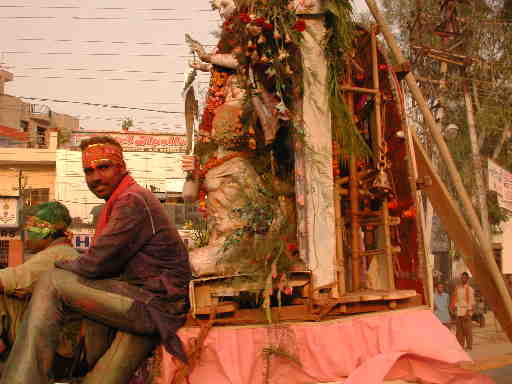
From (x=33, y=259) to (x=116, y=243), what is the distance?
2.83 feet

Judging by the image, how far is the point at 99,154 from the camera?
9.48ft

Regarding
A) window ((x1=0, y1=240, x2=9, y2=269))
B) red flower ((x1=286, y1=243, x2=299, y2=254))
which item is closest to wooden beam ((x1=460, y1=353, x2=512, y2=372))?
red flower ((x1=286, y1=243, x2=299, y2=254))

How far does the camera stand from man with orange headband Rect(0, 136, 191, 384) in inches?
98.1

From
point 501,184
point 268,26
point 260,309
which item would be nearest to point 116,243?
point 260,309

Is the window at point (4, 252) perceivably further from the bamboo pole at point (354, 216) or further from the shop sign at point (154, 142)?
the bamboo pole at point (354, 216)

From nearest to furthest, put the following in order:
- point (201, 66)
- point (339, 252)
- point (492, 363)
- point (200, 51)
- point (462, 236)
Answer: point (339, 252), point (492, 363), point (200, 51), point (462, 236), point (201, 66)

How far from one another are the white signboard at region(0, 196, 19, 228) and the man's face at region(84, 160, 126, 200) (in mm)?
17611

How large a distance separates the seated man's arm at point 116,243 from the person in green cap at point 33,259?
0.49m

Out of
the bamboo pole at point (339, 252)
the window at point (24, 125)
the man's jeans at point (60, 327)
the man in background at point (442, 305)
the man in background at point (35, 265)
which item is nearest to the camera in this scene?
the man's jeans at point (60, 327)

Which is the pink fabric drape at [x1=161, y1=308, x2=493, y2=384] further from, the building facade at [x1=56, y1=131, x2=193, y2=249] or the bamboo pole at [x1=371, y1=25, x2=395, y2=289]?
the building facade at [x1=56, y1=131, x2=193, y2=249]

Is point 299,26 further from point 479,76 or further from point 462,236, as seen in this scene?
point 479,76

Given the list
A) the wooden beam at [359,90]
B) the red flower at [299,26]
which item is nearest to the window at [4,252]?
the wooden beam at [359,90]

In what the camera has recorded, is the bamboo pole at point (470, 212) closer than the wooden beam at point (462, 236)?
Yes

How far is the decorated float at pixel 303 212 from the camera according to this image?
350cm
